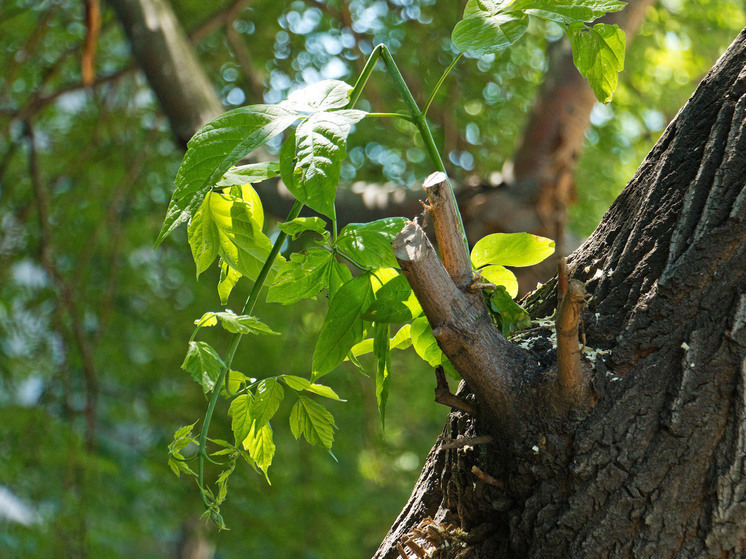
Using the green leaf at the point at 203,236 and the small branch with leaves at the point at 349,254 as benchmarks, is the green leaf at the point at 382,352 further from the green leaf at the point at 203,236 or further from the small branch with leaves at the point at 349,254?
the green leaf at the point at 203,236

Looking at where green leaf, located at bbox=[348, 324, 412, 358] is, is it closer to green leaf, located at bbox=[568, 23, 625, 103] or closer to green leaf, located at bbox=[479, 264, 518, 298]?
green leaf, located at bbox=[479, 264, 518, 298]

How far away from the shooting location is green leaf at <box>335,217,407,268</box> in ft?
1.63

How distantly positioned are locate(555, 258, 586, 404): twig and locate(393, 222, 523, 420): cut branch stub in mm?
44

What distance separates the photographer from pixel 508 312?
0.56m

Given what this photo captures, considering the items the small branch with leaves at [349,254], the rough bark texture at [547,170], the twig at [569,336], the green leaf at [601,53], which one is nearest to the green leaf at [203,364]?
the small branch with leaves at [349,254]

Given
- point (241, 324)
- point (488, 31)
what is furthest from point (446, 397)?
point (488, 31)

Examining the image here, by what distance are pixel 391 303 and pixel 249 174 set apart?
144 millimetres

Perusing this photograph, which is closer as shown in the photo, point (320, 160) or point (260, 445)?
point (320, 160)

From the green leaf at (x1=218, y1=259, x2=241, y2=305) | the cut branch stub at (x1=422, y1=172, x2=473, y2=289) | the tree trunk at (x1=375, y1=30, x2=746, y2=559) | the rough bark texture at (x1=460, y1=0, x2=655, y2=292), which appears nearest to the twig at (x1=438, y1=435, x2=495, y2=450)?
the tree trunk at (x1=375, y1=30, x2=746, y2=559)

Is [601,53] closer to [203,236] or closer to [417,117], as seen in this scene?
[417,117]

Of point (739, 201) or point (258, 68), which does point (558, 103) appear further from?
point (739, 201)

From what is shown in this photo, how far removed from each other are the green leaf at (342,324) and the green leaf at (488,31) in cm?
17

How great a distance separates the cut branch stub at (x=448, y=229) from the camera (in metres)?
0.47

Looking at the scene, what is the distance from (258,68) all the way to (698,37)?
58.4 inches
